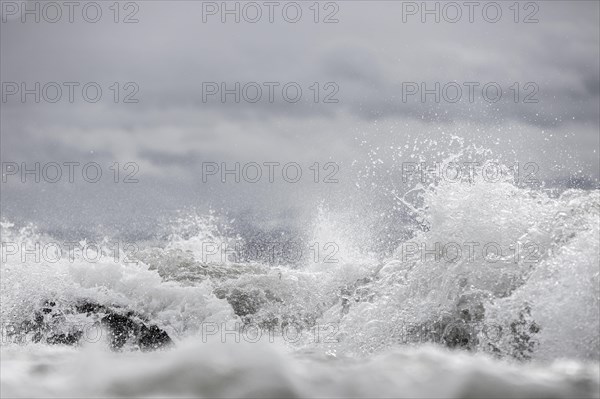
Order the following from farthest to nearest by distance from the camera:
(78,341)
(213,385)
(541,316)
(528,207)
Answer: (78,341) < (528,207) < (541,316) < (213,385)

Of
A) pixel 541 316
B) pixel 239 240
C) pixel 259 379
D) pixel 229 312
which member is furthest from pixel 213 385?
pixel 239 240

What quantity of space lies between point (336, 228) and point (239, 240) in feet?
5.96

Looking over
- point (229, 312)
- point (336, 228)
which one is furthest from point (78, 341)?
point (336, 228)

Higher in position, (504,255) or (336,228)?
(336,228)

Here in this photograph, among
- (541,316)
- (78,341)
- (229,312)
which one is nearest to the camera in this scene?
(541,316)

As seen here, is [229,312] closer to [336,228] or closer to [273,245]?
[273,245]

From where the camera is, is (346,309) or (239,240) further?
(239,240)

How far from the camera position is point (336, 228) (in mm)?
12594

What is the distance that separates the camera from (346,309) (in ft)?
26.5

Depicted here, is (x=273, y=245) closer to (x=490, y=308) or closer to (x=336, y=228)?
(x=336, y=228)

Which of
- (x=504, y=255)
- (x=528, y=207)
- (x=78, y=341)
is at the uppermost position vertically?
(x=528, y=207)

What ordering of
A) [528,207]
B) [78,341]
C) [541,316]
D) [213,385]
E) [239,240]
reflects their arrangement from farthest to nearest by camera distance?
[239,240] < [78,341] < [528,207] < [541,316] < [213,385]

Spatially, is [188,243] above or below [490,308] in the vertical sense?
above

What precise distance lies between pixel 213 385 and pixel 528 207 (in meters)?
4.93
